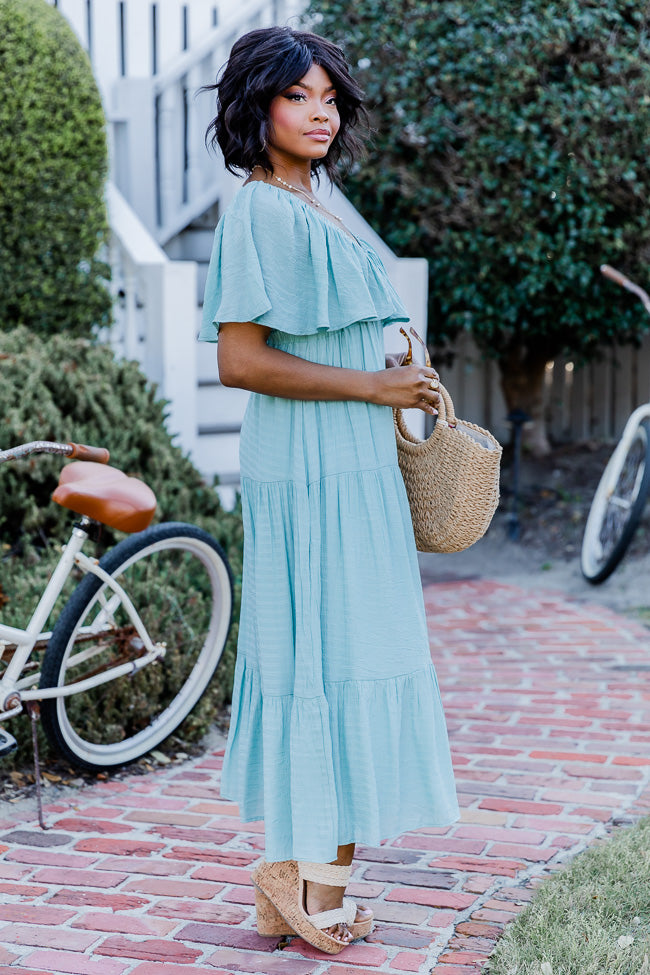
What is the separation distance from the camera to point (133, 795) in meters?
3.41

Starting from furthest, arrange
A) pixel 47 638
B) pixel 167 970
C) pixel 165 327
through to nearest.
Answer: pixel 165 327 → pixel 47 638 → pixel 167 970

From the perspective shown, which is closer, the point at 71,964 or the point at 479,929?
the point at 71,964

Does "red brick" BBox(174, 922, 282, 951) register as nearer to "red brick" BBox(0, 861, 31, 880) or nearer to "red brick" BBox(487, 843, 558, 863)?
"red brick" BBox(0, 861, 31, 880)

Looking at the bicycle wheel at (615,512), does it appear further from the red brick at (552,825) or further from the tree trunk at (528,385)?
the red brick at (552,825)

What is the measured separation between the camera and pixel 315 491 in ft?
7.57

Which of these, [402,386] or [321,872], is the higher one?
[402,386]

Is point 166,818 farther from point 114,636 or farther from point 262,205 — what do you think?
point 262,205

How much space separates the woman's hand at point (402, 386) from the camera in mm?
2289

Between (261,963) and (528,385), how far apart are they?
6.22 metres

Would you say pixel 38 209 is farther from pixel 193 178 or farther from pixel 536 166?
pixel 536 166

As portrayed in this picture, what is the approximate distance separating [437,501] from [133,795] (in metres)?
1.56

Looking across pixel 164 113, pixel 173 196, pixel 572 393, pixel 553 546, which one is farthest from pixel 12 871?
pixel 572 393

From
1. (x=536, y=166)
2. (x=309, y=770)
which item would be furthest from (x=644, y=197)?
(x=309, y=770)

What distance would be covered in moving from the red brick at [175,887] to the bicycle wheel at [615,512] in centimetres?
348
